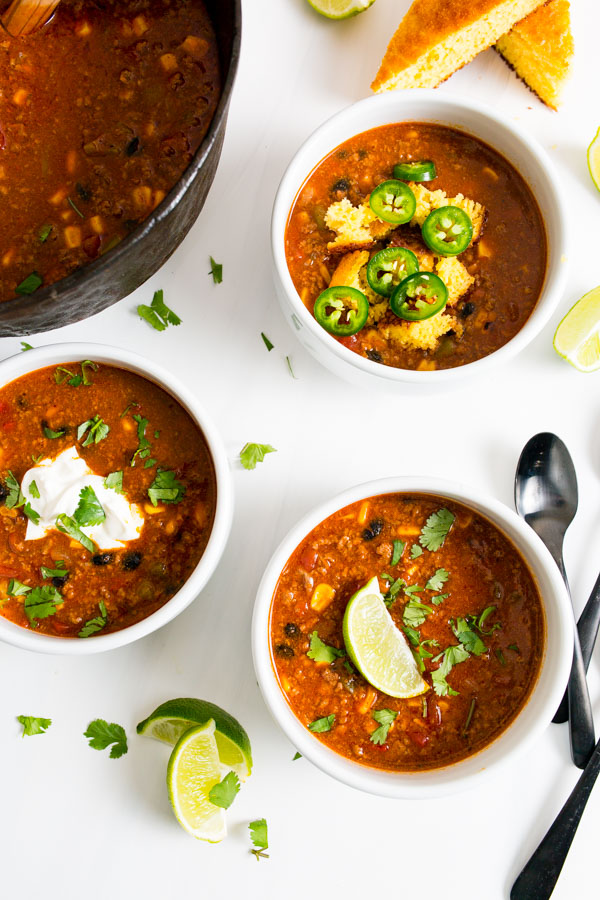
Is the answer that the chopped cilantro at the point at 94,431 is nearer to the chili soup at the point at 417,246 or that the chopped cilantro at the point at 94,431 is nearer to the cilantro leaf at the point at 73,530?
the cilantro leaf at the point at 73,530

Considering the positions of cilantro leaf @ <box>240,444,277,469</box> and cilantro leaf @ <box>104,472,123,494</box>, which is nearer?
cilantro leaf @ <box>104,472,123,494</box>

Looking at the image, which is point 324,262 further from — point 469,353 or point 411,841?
point 411,841

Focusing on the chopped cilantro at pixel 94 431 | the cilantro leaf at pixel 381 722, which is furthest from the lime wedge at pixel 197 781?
the chopped cilantro at pixel 94 431

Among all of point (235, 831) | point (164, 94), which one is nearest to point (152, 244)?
point (164, 94)

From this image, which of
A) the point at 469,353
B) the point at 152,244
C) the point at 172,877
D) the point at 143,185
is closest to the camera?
the point at 152,244

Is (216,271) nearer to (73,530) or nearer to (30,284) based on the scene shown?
(30,284)

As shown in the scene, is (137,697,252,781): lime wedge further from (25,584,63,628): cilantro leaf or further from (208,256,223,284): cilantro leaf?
(208,256,223,284): cilantro leaf

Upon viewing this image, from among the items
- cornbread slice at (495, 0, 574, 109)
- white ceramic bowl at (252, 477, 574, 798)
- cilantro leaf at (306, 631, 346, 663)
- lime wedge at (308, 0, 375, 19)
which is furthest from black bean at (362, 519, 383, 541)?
lime wedge at (308, 0, 375, 19)
